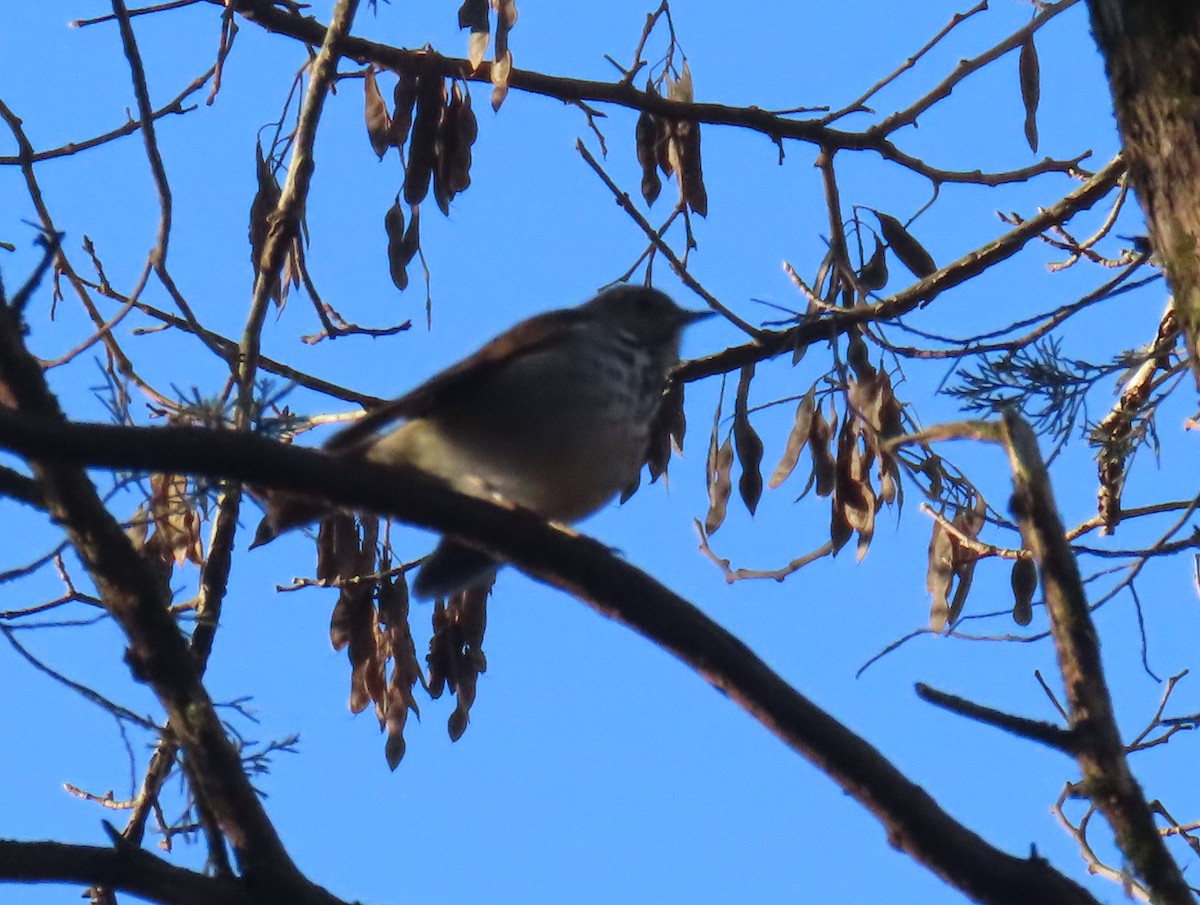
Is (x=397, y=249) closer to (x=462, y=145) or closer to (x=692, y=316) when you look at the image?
(x=462, y=145)

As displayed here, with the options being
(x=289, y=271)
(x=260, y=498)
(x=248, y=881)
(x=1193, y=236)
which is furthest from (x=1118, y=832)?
(x=289, y=271)

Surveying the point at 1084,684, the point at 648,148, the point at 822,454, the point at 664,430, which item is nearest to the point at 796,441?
the point at 822,454

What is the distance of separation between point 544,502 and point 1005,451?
220 centimetres

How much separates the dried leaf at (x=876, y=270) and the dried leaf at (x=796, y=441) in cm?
56

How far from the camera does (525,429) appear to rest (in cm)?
454

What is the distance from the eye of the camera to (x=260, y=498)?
3.67 m

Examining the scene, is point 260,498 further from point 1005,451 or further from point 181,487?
point 1005,451

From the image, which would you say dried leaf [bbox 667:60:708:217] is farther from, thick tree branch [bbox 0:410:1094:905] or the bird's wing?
thick tree branch [bbox 0:410:1094:905]

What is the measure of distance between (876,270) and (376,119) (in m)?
1.91

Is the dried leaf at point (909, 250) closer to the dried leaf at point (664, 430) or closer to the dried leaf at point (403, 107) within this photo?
the dried leaf at point (664, 430)

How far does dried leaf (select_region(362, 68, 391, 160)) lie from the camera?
17.9 feet

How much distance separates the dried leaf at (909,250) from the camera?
5.34m

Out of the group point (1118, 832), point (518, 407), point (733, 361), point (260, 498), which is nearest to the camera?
point (1118, 832)

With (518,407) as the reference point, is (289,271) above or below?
above
